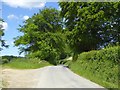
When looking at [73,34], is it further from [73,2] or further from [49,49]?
[49,49]

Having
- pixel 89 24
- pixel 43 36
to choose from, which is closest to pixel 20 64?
pixel 89 24

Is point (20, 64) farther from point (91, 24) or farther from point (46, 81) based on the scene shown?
point (46, 81)

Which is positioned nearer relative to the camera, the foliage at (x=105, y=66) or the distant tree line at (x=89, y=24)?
the foliage at (x=105, y=66)

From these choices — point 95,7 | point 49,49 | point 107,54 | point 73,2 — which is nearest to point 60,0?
point 73,2

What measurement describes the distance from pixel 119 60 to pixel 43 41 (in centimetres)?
6064

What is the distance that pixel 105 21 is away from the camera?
4278 cm

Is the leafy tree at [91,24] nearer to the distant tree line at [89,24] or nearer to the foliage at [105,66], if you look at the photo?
the distant tree line at [89,24]

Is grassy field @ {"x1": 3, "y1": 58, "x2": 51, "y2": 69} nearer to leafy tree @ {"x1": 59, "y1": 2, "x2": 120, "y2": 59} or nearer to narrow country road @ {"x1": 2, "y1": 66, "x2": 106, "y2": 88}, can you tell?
leafy tree @ {"x1": 59, "y1": 2, "x2": 120, "y2": 59}

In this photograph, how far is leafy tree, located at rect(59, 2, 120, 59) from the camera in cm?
4219

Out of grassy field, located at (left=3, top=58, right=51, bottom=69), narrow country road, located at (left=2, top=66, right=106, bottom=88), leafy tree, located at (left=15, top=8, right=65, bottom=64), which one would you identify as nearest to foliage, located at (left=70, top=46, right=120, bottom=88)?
narrow country road, located at (left=2, top=66, right=106, bottom=88)

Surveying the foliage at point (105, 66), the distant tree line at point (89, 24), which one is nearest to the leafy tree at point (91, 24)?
the distant tree line at point (89, 24)

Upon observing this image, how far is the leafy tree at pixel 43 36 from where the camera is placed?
263 ft

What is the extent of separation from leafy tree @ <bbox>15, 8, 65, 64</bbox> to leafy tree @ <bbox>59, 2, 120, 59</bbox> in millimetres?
32473

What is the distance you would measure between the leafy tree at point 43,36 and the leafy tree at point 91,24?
32473 millimetres
